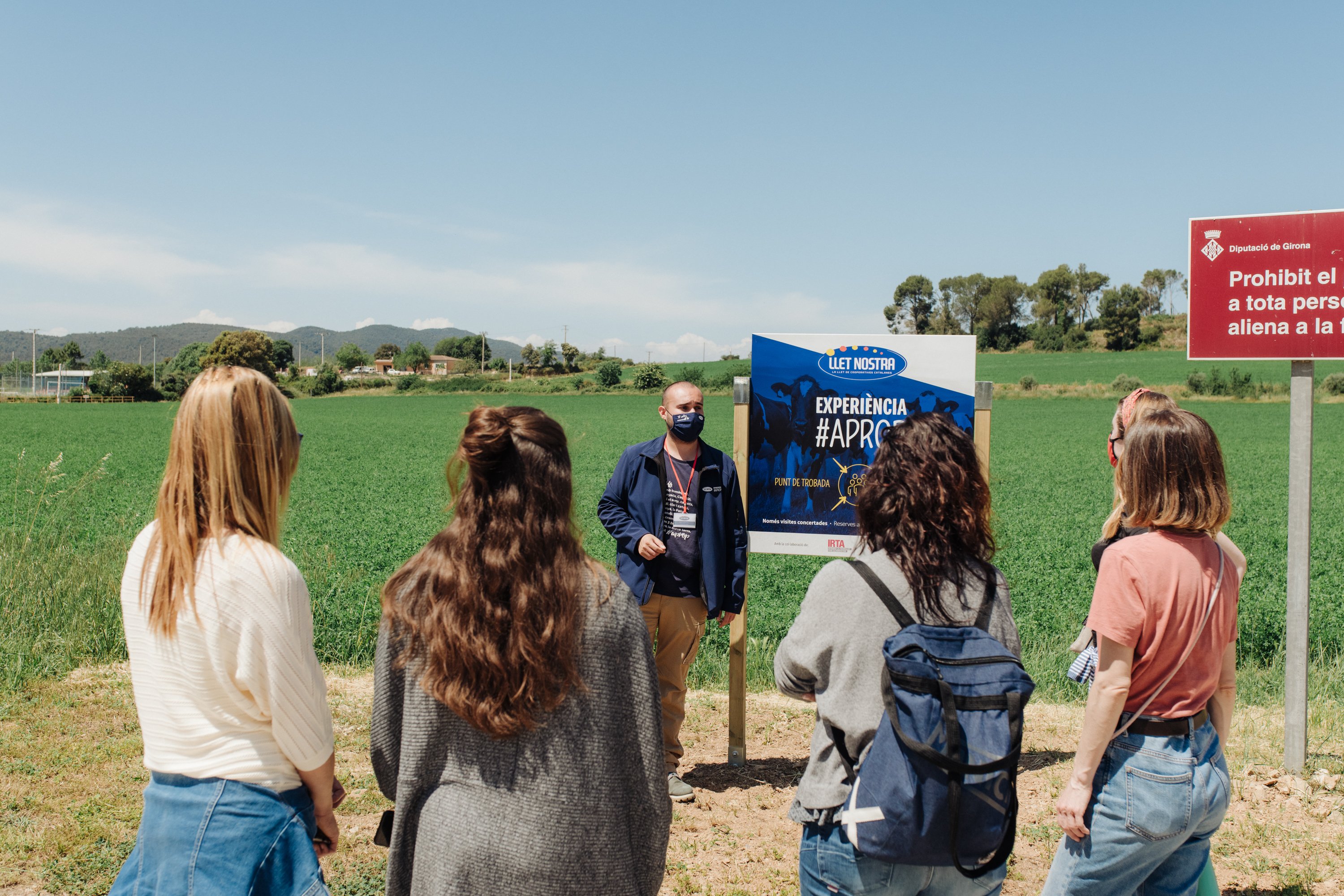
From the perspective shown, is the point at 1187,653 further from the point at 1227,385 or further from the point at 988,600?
the point at 1227,385

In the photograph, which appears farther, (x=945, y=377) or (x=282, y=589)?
(x=945, y=377)

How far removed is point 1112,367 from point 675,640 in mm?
78134

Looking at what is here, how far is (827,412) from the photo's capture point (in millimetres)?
5105

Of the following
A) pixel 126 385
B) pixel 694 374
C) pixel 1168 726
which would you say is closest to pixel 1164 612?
pixel 1168 726

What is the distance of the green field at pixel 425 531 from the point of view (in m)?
7.24

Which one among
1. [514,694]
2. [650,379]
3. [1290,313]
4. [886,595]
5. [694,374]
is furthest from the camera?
[650,379]

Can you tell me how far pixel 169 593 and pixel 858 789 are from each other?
5.16ft

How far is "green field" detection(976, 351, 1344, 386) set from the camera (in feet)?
203

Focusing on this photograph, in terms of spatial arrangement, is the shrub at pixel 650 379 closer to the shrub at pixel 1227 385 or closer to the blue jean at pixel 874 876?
the shrub at pixel 1227 385

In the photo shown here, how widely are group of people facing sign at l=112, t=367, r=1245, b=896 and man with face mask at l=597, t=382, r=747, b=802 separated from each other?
261cm

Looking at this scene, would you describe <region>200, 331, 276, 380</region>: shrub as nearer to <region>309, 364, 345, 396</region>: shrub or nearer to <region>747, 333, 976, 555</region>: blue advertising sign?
<region>309, 364, 345, 396</region>: shrub

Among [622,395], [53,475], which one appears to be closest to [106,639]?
[53,475]

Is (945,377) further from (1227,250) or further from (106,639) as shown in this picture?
(106,639)

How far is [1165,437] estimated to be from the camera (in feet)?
8.05
